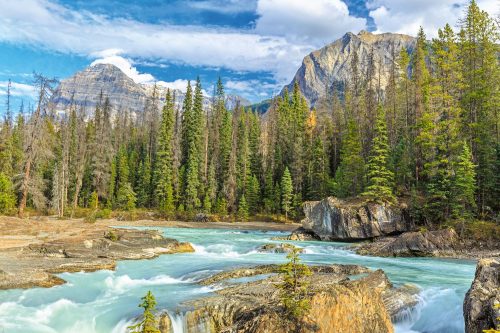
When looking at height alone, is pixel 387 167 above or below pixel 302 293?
above

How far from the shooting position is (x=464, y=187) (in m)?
33.2

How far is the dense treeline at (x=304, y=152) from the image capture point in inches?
1436

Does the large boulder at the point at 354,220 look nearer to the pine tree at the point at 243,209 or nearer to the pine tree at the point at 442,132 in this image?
the pine tree at the point at 442,132

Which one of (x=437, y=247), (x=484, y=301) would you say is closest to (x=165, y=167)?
(x=437, y=247)

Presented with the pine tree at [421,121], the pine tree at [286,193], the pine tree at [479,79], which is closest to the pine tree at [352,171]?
the pine tree at [421,121]

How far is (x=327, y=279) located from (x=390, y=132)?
47041 millimetres

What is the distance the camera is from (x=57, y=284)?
17.4 m

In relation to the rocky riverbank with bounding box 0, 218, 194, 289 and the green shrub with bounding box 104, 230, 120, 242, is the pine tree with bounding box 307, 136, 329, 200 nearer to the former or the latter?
the rocky riverbank with bounding box 0, 218, 194, 289

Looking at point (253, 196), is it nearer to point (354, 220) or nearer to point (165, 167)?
point (165, 167)

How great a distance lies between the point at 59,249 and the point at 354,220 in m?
26.3

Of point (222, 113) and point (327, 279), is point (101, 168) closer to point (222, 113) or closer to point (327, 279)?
point (222, 113)

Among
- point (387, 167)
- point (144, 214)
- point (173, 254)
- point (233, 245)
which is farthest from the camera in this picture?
point (144, 214)

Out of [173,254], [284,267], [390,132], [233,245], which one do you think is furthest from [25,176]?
[390,132]

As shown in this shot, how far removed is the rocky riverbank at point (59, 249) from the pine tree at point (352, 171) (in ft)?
89.0
